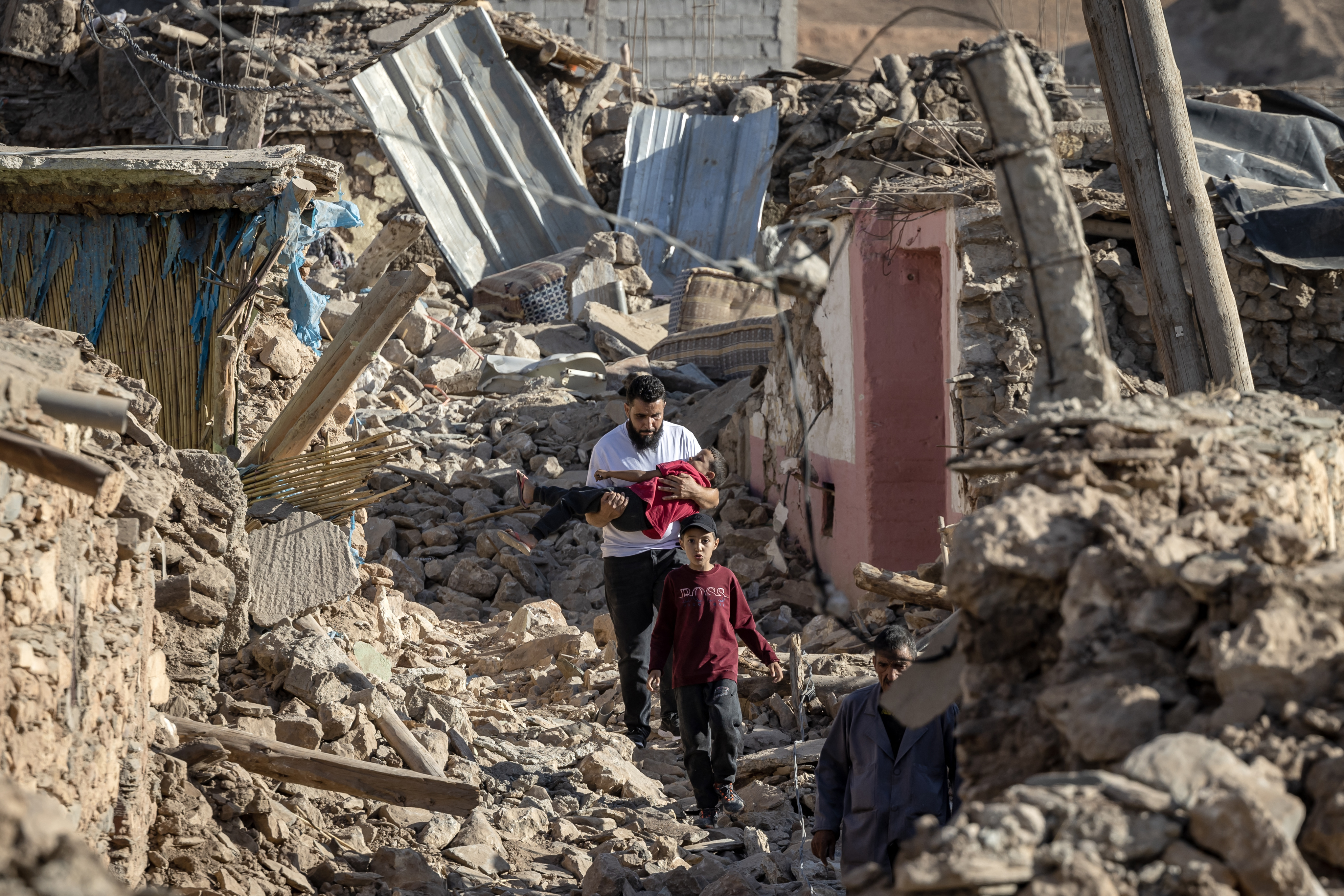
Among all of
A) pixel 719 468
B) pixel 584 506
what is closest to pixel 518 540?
pixel 719 468

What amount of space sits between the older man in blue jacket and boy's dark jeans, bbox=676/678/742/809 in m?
0.91

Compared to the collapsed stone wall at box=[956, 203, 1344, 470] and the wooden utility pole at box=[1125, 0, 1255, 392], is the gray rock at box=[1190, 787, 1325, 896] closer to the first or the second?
the wooden utility pole at box=[1125, 0, 1255, 392]

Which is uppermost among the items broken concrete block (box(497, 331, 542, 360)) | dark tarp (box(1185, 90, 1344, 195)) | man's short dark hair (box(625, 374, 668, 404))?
dark tarp (box(1185, 90, 1344, 195))

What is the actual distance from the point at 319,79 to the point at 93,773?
1263 cm

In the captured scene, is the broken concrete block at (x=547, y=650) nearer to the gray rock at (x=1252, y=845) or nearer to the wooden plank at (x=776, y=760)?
the wooden plank at (x=776, y=760)

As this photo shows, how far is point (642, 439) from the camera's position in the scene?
18.5 feet

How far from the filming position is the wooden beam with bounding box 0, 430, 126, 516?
93.0 inches

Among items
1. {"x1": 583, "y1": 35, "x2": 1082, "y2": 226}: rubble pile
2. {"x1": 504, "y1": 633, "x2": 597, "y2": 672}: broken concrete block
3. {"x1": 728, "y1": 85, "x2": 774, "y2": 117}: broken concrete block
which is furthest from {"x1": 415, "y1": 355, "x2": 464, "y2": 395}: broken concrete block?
{"x1": 728, "y1": 85, "x2": 774, "y2": 117}: broken concrete block

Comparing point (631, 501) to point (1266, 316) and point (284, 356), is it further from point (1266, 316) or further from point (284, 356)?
point (1266, 316)

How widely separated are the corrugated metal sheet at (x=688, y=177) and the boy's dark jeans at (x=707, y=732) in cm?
1078

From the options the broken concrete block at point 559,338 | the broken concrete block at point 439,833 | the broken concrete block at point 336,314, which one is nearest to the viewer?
the broken concrete block at point 439,833

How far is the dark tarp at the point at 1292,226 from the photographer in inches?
249

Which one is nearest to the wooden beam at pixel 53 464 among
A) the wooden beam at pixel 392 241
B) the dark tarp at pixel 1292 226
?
the wooden beam at pixel 392 241

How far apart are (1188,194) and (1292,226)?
5.32 ft
